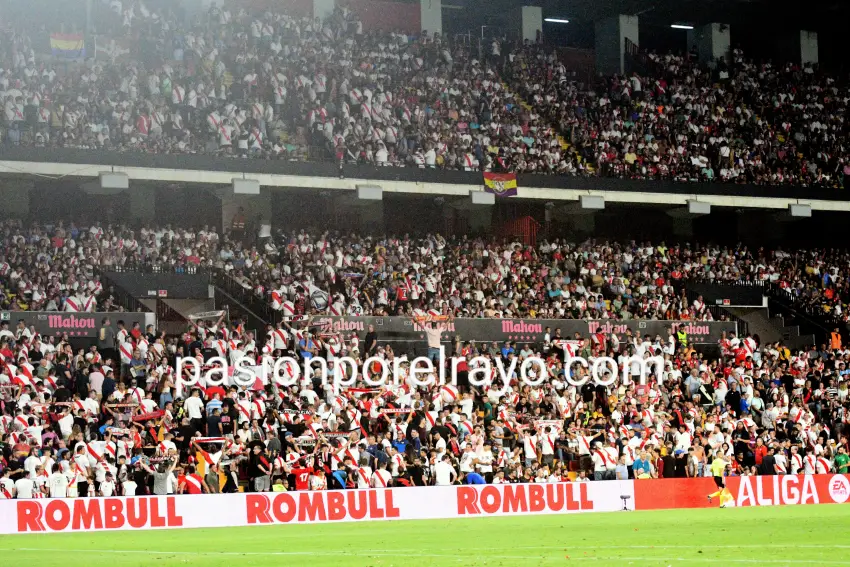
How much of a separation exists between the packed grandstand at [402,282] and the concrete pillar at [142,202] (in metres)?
2.60

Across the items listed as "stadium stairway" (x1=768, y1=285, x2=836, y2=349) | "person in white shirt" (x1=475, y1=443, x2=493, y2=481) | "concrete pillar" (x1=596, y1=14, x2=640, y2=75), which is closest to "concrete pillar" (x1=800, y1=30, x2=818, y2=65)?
"concrete pillar" (x1=596, y1=14, x2=640, y2=75)

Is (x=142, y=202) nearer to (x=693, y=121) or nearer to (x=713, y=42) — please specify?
(x=693, y=121)

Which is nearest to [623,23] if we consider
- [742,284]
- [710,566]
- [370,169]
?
[742,284]

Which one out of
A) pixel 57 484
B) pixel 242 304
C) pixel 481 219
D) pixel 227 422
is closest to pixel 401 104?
pixel 481 219

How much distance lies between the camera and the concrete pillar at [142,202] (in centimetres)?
4028

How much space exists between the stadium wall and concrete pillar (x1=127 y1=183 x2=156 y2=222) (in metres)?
19.9

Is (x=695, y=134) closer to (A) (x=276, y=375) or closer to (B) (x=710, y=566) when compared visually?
(A) (x=276, y=375)

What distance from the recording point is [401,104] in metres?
41.4

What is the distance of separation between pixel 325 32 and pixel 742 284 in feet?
55.3

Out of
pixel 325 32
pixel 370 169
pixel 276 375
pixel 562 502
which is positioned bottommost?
pixel 562 502

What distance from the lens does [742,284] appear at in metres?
43.1

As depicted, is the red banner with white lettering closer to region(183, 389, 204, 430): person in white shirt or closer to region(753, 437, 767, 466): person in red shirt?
region(753, 437, 767, 466): person in red shirt

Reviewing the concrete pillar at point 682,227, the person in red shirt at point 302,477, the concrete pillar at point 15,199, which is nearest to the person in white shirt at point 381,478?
the person in red shirt at point 302,477

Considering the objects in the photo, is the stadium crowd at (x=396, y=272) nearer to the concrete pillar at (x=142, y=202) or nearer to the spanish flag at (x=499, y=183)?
the concrete pillar at (x=142, y=202)
